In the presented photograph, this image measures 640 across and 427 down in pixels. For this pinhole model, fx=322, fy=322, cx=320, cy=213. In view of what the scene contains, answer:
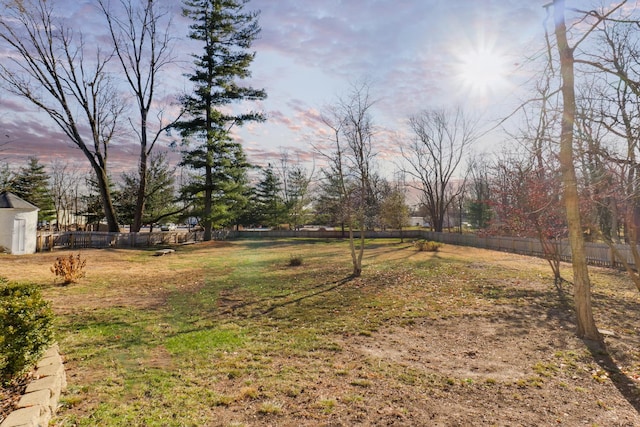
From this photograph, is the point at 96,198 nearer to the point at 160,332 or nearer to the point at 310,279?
the point at 310,279

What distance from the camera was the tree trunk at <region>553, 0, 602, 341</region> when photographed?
5.05 metres

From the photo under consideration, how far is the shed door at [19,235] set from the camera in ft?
51.3

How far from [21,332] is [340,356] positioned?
3940mm

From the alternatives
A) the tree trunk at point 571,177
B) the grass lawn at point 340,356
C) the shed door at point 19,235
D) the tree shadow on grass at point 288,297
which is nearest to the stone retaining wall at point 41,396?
the grass lawn at point 340,356

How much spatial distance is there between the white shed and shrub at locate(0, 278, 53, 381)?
15932 mm

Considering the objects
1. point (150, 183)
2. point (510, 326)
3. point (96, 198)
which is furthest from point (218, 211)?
point (510, 326)

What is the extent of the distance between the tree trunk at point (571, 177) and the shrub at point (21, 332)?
7395mm

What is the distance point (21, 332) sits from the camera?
3379 millimetres

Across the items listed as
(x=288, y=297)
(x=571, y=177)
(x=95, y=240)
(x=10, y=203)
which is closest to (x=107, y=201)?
(x=95, y=240)

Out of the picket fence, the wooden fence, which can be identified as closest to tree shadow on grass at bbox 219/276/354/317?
the picket fence

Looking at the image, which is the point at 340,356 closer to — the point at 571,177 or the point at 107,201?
the point at 571,177

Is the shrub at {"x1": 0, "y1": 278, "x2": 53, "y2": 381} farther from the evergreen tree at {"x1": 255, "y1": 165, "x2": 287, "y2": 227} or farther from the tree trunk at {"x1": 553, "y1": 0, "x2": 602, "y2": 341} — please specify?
the evergreen tree at {"x1": 255, "y1": 165, "x2": 287, "y2": 227}

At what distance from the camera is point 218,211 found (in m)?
27.3

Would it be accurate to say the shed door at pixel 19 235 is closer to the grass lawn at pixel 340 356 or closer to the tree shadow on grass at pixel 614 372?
the grass lawn at pixel 340 356
